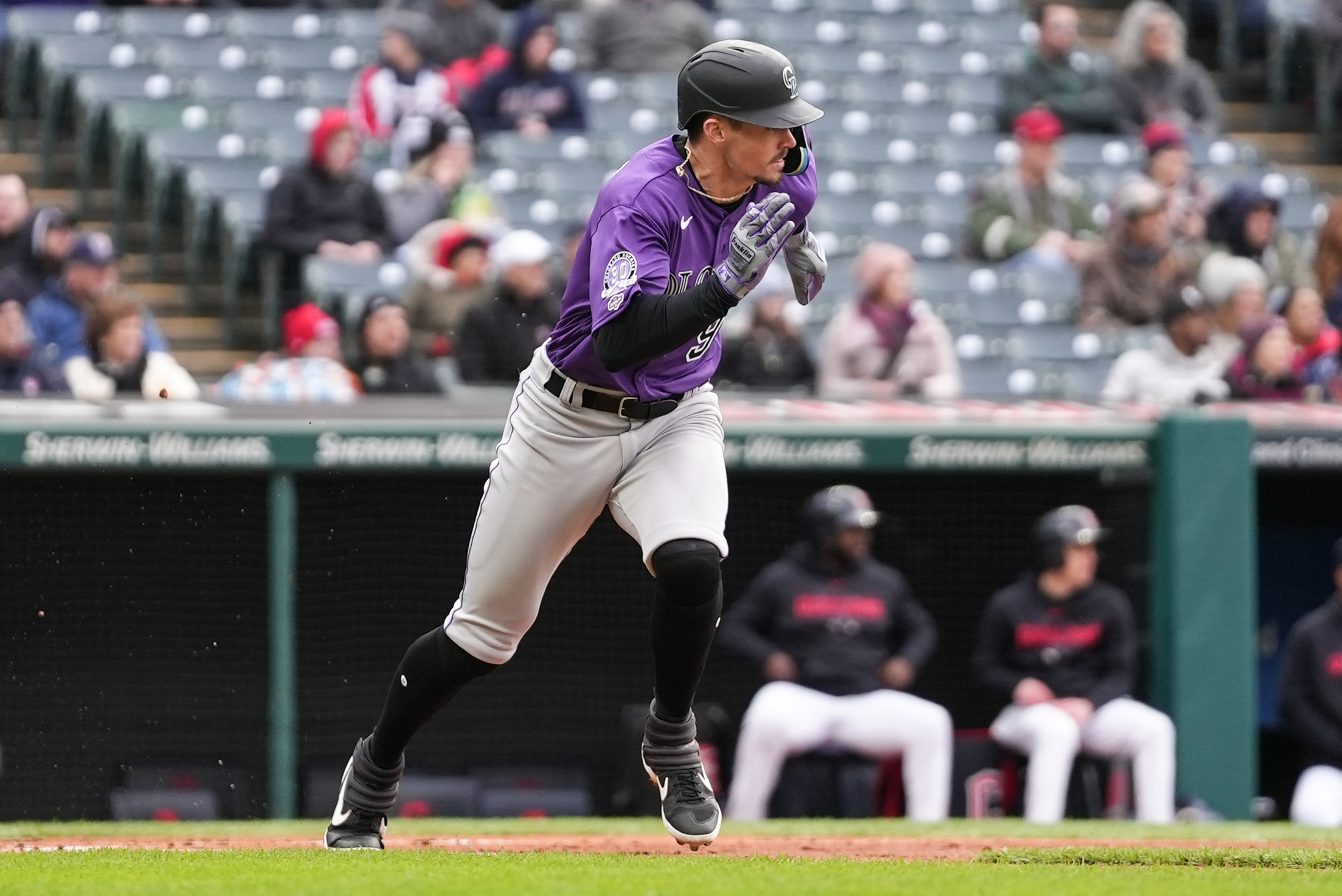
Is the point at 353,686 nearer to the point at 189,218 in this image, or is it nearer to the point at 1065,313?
the point at 189,218

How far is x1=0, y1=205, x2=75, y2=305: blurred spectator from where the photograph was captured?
8.75m

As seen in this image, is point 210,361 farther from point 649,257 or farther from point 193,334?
point 649,257

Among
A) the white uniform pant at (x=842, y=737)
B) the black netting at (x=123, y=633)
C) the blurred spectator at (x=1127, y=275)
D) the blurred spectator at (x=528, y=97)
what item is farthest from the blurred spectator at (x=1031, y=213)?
the black netting at (x=123, y=633)

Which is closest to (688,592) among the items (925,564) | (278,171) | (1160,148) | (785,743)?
(785,743)

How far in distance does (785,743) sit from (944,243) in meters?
3.86

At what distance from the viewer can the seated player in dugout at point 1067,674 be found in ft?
25.3

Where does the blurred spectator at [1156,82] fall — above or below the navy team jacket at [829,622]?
above

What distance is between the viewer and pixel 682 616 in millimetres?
4703

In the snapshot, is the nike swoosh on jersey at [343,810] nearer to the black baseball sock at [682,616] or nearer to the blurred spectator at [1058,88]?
the black baseball sock at [682,616]

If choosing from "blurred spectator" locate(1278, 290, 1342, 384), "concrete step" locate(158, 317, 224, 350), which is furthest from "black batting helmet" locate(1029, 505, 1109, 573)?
"concrete step" locate(158, 317, 224, 350)

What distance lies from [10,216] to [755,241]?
555 centimetres

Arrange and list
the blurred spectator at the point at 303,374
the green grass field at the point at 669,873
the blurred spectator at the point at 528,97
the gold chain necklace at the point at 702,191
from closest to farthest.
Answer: the green grass field at the point at 669,873 < the gold chain necklace at the point at 702,191 < the blurred spectator at the point at 303,374 < the blurred spectator at the point at 528,97

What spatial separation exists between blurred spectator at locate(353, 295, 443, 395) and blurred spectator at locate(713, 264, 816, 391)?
3.87 ft

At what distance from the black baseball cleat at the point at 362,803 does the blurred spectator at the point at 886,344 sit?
13.4 feet
